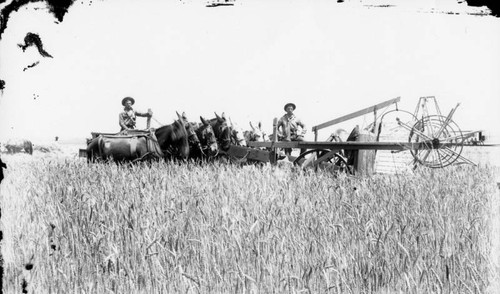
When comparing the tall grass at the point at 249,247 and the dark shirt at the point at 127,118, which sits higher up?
the dark shirt at the point at 127,118

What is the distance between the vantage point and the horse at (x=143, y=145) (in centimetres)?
977

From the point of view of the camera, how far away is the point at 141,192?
4688 millimetres

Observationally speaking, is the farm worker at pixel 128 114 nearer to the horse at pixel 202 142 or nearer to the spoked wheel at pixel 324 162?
the horse at pixel 202 142

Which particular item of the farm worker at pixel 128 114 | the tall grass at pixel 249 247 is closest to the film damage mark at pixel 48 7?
the tall grass at pixel 249 247

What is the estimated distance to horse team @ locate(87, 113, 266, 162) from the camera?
32.1 feet

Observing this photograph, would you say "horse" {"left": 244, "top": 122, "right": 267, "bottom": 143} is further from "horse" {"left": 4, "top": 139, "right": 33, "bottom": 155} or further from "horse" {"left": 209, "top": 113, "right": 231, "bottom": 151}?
"horse" {"left": 4, "top": 139, "right": 33, "bottom": 155}

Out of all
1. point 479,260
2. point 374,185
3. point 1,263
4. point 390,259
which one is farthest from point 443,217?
point 1,263

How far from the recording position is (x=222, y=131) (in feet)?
36.5

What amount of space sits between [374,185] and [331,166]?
263 centimetres

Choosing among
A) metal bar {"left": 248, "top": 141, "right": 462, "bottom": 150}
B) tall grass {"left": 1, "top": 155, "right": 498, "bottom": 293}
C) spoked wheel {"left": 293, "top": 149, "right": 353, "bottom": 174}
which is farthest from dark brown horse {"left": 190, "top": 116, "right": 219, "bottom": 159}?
tall grass {"left": 1, "top": 155, "right": 498, "bottom": 293}

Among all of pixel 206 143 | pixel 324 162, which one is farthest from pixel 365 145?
pixel 206 143

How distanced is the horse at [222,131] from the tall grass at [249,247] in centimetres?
630

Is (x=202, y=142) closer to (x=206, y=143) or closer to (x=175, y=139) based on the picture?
(x=206, y=143)

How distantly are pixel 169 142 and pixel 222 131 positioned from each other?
1.42 meters
